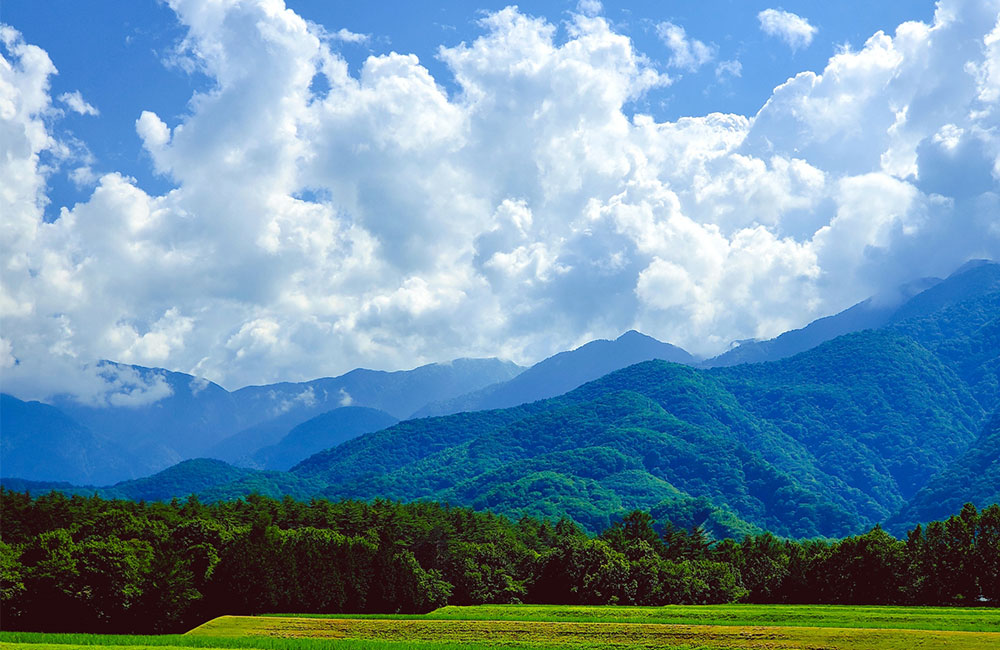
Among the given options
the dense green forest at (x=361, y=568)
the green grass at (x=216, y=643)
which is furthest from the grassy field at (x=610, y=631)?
the dense green forest at (x=361, y=568)

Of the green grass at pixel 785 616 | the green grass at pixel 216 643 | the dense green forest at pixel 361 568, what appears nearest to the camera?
the green grass at pixel 216 643

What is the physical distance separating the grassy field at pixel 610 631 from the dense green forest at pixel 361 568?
6.45 metres

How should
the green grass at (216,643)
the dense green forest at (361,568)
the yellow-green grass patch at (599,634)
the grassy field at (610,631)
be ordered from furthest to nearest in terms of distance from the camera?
1. the dense green forest at (361,568)
2. the green grass at (216,643)
3. the grassy field at (610,631)
4. the yellow-green grass patch at (599,634)

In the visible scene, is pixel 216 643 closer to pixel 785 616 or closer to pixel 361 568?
pixel 361 568

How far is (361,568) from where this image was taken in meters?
89.4

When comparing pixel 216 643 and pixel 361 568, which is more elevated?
pixel 361 568

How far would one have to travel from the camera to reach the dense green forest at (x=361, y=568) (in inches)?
2798

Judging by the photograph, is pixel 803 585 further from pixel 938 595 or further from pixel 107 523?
pixel 107 523

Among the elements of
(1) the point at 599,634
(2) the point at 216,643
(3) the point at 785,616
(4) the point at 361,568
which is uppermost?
(4) the point at 361,568

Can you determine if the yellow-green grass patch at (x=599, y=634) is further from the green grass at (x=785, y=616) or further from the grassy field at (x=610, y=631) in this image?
the green grass at (x=785, y=616)

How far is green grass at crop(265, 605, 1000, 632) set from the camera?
205ft

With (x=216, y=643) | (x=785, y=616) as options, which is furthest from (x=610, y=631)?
(x=216, y=643)

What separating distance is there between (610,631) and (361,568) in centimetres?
3393

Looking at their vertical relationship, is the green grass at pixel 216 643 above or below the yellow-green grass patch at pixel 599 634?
above
